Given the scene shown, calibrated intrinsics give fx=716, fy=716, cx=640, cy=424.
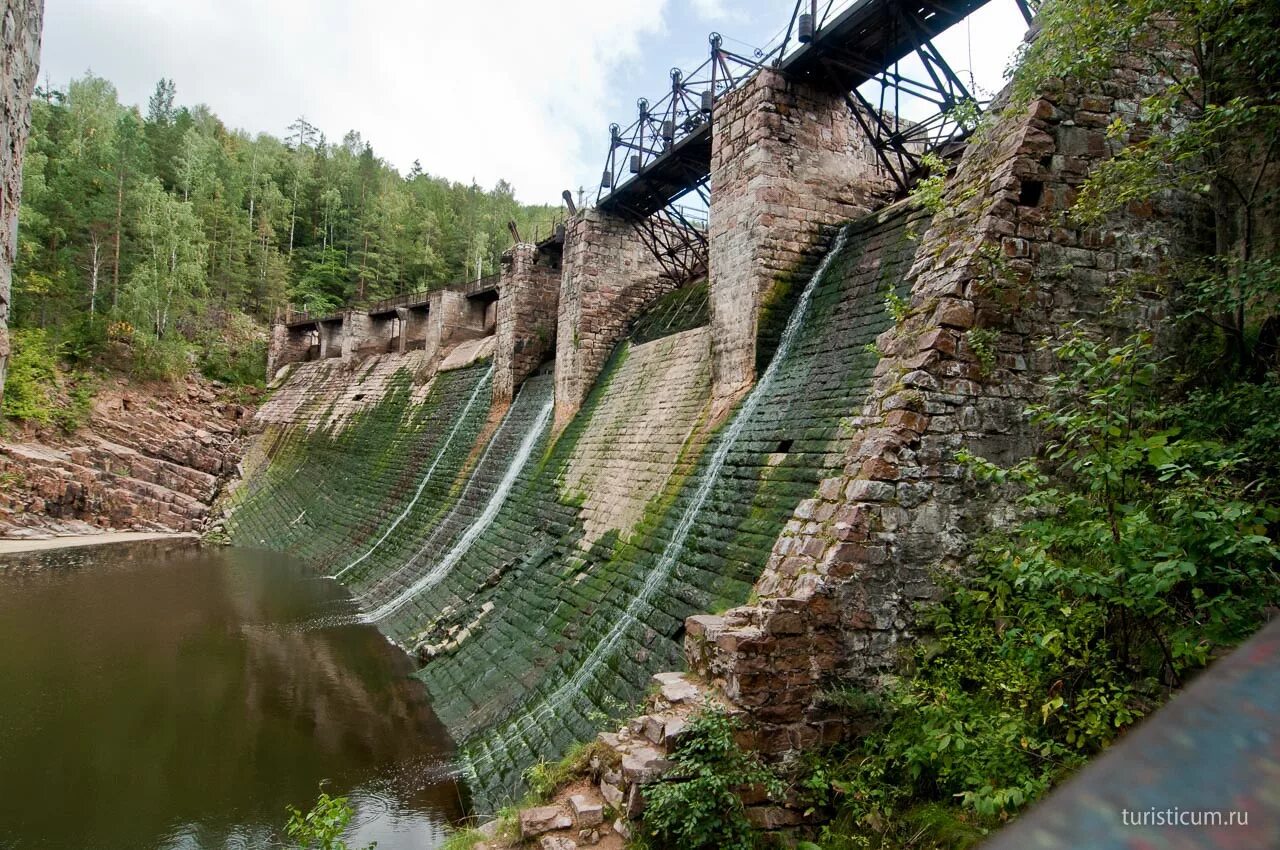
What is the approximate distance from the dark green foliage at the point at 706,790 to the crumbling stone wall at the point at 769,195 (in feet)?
18.8

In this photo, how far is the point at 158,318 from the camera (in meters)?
28.5

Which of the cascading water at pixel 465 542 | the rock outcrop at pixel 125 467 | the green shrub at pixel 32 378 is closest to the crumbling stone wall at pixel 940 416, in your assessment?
the cascading water at pixel 465 542

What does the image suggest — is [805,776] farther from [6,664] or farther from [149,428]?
[149,428]

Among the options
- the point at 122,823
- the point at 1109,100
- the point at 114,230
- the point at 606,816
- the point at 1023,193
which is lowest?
the point at 122,823

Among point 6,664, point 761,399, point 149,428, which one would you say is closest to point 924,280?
point 761,399

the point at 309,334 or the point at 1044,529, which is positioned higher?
the point at 309,334

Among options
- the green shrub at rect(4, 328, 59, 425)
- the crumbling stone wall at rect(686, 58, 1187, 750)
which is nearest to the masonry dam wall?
the crumbling stone wall at rect(686, 58, 1187, 750)

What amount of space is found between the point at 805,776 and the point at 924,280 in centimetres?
370

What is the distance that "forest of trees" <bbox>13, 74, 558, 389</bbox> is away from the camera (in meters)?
26.9

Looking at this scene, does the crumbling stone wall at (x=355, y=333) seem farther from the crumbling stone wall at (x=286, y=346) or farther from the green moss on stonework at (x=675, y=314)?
the green moss on stonework at (x=675, y=314)

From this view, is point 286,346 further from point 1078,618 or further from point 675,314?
point 1078,618

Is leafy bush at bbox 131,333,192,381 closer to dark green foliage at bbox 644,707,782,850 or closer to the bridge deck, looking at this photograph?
the bridge deck

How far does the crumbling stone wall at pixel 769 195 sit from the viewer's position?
9.54m

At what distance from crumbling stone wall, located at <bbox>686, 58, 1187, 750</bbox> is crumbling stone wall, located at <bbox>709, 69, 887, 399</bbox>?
392 cm
